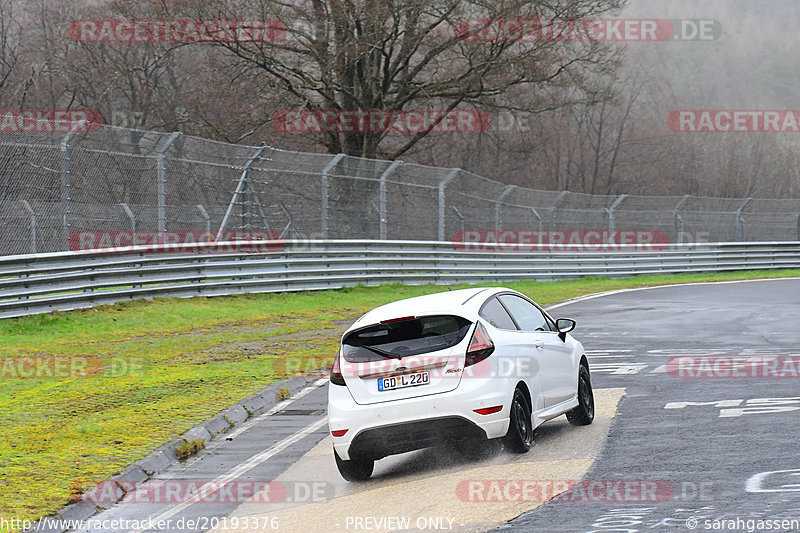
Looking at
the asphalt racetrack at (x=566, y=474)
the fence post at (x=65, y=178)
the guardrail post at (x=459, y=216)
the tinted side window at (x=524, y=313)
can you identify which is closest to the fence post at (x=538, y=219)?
the guardrail post at (x=459, y=216)

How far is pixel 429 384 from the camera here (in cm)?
814

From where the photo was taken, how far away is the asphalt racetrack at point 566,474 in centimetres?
644

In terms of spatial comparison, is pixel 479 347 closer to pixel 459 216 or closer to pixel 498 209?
pixel 459 216

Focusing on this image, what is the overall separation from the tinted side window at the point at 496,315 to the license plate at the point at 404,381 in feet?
2.76

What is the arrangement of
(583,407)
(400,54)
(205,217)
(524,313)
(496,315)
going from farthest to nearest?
(400,54), (205,217), (524,313), (583,407), (496,315)

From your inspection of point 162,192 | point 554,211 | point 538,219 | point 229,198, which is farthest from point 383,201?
point 554,211

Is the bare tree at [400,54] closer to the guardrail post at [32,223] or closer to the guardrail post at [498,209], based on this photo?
the guardrail post at [498,209]

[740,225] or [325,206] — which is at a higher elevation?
[325,206]

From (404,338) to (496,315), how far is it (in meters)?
0.98

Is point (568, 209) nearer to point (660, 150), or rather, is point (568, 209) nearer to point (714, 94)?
point (660, 150)

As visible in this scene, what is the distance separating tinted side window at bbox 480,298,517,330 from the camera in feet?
28.8

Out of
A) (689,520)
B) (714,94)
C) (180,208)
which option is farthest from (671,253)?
(714,94)

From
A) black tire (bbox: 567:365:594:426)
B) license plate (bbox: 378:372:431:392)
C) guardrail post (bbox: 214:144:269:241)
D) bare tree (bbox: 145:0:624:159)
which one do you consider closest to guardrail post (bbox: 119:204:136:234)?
guardrail post (bbox: 214:144:269:241)

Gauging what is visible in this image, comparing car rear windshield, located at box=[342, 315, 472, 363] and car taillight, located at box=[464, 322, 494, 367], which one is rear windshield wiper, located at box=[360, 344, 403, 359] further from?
car taillight, located at box=[464, 322, 494, 367]
